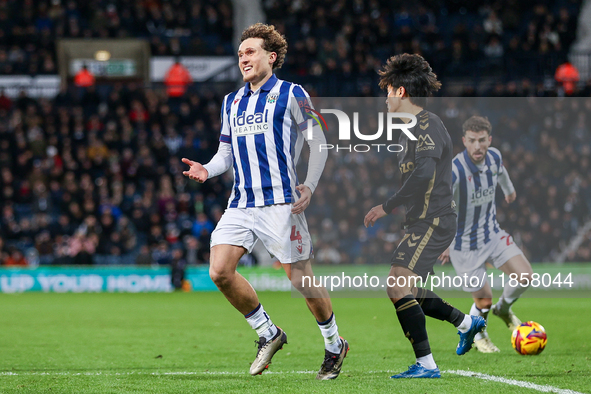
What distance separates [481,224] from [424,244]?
2.12 metres

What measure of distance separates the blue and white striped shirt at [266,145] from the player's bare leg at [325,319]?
0.47 metres

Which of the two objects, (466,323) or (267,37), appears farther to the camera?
(466,323)

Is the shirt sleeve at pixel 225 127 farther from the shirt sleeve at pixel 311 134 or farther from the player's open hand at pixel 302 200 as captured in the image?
the player's open hand at pixel 302 200

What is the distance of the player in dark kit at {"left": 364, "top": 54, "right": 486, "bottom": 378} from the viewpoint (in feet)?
17.0

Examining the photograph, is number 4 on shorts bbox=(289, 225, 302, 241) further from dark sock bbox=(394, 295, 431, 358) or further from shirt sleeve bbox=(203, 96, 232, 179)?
dark sock bbox=(394, 295, 431, 358)

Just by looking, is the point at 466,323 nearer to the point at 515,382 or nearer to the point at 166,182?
the point at 515,382

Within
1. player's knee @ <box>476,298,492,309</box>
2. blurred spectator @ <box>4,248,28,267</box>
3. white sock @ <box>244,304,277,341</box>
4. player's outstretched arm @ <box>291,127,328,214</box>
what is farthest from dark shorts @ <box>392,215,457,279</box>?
blurred spectator @ <box>4,248,28,267</box>

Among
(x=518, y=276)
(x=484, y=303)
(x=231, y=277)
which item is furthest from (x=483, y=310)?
(x=231, y=277)

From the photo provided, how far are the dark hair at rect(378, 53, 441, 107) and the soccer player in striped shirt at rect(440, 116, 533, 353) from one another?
65.3 inches

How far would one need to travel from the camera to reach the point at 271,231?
5246mm

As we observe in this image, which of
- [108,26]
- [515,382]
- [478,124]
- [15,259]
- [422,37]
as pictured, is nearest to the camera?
[515,382]

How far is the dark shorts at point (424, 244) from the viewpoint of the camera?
17.1 feet

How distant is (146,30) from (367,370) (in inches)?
748

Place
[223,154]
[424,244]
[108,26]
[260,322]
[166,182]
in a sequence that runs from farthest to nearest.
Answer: [108,26] < [166,182] < [223,154] < [260,322] < [424,244]
